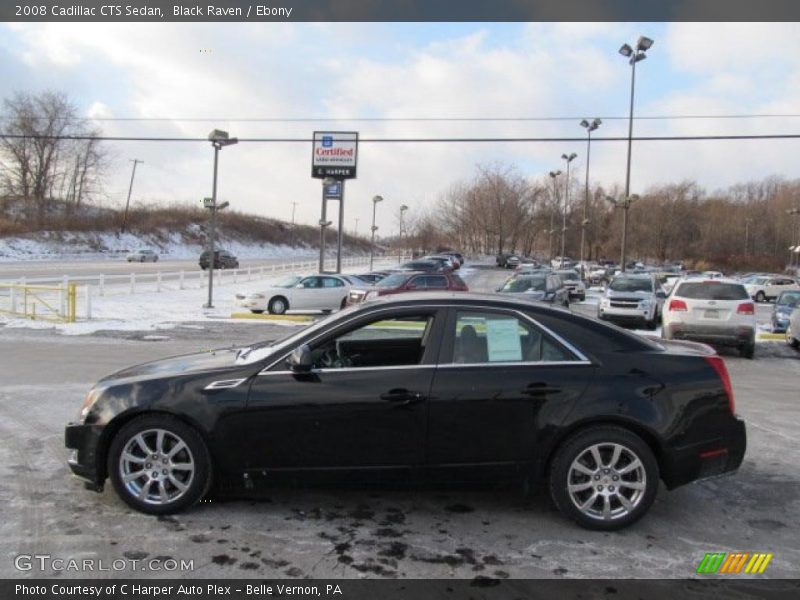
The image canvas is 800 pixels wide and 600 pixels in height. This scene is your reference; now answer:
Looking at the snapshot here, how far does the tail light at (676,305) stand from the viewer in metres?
13.8

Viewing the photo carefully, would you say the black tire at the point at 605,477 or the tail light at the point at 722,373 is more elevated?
the tail light at the point at 722,373

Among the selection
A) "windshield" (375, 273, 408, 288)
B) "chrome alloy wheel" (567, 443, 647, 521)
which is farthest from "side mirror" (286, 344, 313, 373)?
"windshield" (375, 273, 408, 288)

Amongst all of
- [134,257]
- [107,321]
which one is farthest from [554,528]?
[134,257]

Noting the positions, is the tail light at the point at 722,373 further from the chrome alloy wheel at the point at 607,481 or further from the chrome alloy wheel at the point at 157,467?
the chrome alloy wheel at the point at 157,467

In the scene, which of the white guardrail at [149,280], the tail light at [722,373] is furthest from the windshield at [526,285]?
the tail light at [722,373]

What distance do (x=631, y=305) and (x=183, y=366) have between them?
1704 cm

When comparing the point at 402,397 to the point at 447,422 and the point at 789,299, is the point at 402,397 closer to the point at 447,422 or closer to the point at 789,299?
the point at 447,422

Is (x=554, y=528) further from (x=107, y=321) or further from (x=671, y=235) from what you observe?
(x=671, y=235)

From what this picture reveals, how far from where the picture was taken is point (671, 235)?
103062 mm

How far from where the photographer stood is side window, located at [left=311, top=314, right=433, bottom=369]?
4582mm

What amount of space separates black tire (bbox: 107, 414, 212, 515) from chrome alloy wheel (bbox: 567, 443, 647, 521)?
242 centimetres

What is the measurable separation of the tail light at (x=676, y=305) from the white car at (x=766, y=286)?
30.3 meters
